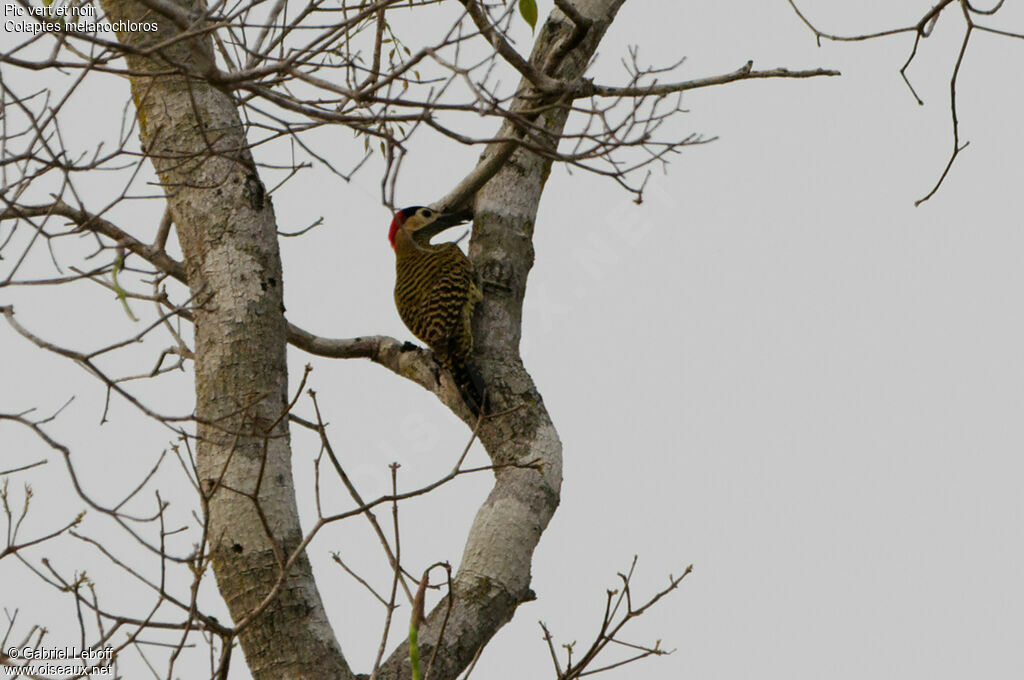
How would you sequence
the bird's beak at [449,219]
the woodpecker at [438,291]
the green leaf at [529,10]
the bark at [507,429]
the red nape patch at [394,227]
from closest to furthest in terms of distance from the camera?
the green leaf at [529,10], the bark at [507,429], the woodpecker at [438,291], the bird's beak at [449,219], the red nape patch at [394,227]

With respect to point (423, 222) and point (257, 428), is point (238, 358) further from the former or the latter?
point (423, 222)

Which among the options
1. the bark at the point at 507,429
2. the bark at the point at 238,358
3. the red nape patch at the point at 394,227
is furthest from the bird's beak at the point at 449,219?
the bark at the point at 238,358

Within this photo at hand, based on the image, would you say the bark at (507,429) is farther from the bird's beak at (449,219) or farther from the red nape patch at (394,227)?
the red nape patch at (394,227)

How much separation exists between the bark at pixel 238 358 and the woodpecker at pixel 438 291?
0.89 metres

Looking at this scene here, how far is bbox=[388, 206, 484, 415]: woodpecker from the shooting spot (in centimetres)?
412

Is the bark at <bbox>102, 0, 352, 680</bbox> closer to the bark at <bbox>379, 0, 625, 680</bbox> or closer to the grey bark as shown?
the grey bark

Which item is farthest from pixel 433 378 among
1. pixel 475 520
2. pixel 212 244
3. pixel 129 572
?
pixel 129 572

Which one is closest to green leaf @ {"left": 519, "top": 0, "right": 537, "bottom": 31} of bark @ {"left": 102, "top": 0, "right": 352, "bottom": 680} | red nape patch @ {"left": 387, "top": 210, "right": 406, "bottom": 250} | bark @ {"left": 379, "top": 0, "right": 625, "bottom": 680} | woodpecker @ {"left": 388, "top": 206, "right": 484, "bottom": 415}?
bark @ {"left": 379, "top": 0, "right": 625, "bottom": 680}

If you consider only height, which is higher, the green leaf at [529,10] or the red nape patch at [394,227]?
the red nape patch at [394,227]

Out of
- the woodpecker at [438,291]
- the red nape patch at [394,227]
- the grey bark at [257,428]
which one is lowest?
the grey bark at [257,428]

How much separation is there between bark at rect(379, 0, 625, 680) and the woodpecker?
9 centimetres

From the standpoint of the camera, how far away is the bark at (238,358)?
3.03 metres

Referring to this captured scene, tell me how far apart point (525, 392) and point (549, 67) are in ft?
3.65

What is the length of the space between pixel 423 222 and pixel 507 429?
1.62 metres
